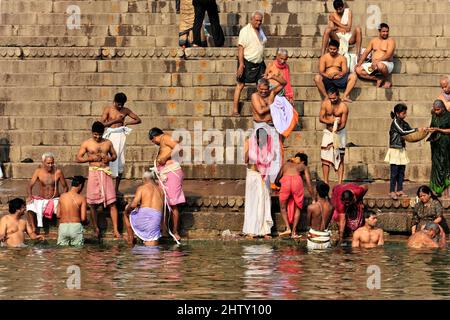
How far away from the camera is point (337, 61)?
22.1 metres

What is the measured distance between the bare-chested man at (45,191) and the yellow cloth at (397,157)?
12.3 ft

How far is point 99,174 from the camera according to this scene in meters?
19.6

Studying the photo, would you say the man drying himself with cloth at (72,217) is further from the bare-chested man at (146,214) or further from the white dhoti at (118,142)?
the white dhoti at (118,142)

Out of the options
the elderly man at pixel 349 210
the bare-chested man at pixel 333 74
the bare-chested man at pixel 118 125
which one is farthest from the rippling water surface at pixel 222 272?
the bare-chested man at pixel 333 74

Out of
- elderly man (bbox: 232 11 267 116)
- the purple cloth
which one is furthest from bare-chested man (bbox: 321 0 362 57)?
the purple cloth

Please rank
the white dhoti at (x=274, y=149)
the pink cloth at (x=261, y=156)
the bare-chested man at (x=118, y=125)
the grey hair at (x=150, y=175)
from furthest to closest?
the bare-chested man at (x=118, y=125)
the white dhoti at (x=274, y=149)
the pink cloth at (x=261, y=156)
the grey hair at (x=150, y=175)

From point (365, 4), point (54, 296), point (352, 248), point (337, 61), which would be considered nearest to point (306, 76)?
point (337, 61)

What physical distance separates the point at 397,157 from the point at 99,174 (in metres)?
3.45

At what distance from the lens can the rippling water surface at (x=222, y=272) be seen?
1600 cm

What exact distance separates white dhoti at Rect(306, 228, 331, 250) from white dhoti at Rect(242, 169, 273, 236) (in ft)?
2.06

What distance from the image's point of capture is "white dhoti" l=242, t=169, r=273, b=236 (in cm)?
1941

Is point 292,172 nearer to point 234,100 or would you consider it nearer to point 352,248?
point 352,248

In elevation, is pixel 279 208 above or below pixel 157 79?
below

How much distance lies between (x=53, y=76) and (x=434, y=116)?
18.3 ft
